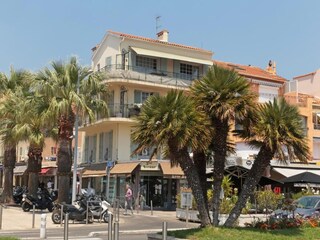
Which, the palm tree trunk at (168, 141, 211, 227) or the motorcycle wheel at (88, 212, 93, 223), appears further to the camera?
the motorcycle wheel at (88, 212, 93, 223)

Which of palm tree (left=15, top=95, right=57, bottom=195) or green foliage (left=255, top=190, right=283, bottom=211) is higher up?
palm tree (left=15, top=95, right=57, bottom=195)

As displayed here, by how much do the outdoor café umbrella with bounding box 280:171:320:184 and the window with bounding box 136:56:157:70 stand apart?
577 inches

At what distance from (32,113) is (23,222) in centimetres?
882

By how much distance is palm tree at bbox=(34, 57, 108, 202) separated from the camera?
92.2 feet

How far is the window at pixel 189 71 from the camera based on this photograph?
4119 centimetres

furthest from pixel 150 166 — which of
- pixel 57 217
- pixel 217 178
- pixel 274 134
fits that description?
pixel 274 134

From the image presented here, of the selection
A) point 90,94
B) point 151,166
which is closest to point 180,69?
point 151,166

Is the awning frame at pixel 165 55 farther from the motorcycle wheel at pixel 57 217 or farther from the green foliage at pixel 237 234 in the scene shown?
the green foliage at pixel 237 234

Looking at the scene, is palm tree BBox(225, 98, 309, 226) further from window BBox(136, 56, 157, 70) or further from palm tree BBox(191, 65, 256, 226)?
window BBox(136, 56, 157, 70)

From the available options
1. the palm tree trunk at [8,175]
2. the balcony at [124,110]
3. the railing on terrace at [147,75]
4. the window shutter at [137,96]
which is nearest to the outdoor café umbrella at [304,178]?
the railing on terrace at [147,75]

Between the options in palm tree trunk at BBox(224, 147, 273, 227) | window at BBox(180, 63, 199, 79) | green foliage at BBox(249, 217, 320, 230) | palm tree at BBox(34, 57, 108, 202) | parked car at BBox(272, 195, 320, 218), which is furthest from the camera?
window at BBox(180, 63, 199, 79)

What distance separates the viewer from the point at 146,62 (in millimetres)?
39844

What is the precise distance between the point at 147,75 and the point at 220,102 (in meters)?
26.1

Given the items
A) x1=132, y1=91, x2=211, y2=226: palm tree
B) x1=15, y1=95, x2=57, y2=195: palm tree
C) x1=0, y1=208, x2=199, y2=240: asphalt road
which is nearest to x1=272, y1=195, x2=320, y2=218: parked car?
x1=0, y1=208, x2=199, y2=240: asphalt road
